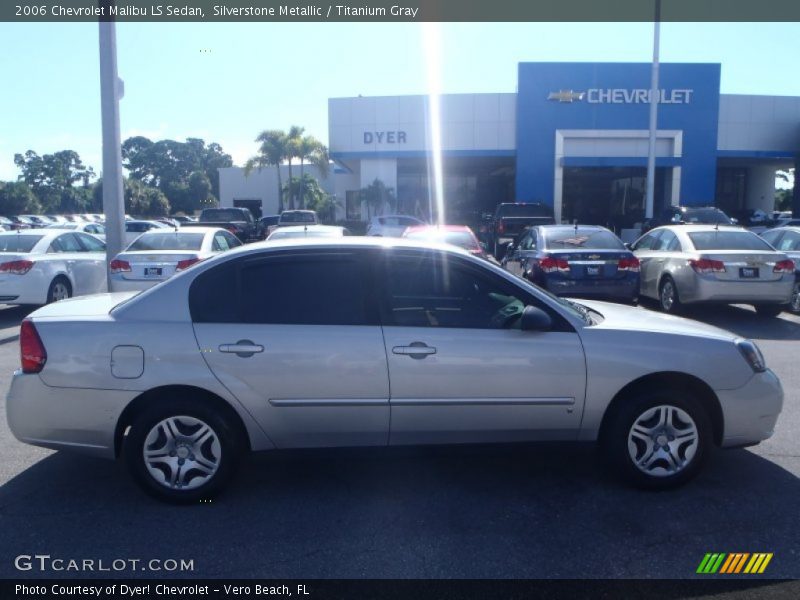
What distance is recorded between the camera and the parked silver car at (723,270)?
11.2m

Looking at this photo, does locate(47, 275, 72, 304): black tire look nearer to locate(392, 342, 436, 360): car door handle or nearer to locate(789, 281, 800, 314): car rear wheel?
locate(392, 342, 436, 360): car door handle

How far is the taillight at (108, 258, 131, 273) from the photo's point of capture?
36.8 ft

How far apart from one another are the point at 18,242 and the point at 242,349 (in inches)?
382

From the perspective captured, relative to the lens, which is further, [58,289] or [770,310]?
[770,310]

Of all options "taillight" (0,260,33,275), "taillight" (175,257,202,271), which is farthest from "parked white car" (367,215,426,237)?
"taillight" (0,260,33,275)

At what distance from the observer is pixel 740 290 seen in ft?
36.8

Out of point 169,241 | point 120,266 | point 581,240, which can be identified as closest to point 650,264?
point 581,240

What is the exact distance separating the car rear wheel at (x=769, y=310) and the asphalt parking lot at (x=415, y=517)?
7.56 metres

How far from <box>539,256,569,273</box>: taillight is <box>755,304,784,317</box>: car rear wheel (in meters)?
3.68

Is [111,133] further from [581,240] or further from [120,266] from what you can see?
[581,240]

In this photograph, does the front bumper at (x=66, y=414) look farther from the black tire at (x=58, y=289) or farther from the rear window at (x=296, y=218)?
the rear window at (x=296, y=218)

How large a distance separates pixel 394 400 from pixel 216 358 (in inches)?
43.8

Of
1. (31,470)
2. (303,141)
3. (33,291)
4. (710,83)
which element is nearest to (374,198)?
(303,141)

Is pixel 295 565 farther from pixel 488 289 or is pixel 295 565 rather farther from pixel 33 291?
pixel 33 291
